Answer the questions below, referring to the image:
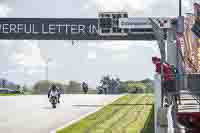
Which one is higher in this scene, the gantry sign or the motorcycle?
the gantry sign

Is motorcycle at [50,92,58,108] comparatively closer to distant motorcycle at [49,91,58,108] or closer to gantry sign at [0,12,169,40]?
distant motorcycle at [49,91,58,108]

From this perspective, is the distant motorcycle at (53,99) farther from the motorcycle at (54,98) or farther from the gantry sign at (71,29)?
the gantry sign at (71,29)

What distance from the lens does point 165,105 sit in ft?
52.7

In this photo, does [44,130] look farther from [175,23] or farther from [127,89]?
[127,89]

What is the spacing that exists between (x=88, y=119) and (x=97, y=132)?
5357 mm

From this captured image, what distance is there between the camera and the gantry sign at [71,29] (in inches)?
2044

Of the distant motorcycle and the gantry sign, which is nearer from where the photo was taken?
the distant motorcycle

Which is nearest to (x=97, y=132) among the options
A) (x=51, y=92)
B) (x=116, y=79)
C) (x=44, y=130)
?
(x=44, y=130)

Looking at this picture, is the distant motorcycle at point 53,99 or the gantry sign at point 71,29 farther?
the gantry sign at point 71,29

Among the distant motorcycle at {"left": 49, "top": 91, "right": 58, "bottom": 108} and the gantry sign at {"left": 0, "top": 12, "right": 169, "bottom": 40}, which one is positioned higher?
the gantry sign at {"left": 0, "top": 12, "right": 169, "bottom": 40}

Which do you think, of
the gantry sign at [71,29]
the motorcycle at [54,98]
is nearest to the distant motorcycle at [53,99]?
the motorcycle at [54,98]

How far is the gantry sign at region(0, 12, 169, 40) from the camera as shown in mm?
51906

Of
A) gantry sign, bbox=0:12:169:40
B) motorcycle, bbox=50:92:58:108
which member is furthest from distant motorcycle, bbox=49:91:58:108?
gantry sign, bbox=0:12:169:40

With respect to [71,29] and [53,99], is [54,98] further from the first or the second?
[71,29]
